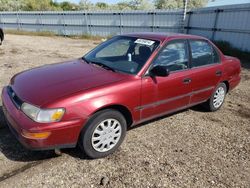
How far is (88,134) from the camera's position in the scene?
10.2ft

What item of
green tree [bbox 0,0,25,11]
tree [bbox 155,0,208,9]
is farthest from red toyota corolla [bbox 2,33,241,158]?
green tree [bbox 0,0,25,11]

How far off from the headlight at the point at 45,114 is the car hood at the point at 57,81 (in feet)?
0.29

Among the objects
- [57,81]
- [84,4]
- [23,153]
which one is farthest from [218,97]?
[84,4]

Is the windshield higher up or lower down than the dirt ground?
higher up

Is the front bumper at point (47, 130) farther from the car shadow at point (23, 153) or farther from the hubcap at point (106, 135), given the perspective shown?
the car shadow at point (23, 153)

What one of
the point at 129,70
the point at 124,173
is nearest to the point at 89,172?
the point at 124,173

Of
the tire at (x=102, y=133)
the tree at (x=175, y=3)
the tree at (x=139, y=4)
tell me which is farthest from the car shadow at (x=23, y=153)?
the tree at (x=139, y=4)

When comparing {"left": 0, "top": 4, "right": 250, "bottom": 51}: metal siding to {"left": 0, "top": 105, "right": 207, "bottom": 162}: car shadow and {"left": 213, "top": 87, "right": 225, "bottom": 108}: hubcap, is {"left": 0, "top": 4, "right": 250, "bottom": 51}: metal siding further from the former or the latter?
{"left": 0, "top": 105, "right": 207, "bottom": 162}: car shadow

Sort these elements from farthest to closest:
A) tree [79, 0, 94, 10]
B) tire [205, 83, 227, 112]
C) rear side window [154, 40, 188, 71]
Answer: tree [79, 0, 94, 10], tire [205, 83, 227, 112], rear side window [154, 40, 188, 71]

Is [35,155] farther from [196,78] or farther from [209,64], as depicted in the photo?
[209,64]

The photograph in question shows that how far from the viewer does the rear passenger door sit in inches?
171

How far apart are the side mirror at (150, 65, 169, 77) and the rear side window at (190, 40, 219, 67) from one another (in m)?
1.00

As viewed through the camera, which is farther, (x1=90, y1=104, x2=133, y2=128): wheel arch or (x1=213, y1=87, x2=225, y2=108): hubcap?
(x1=213, y1=87, x2=225, y2=108): hubcap

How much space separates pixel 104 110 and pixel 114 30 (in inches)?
678
